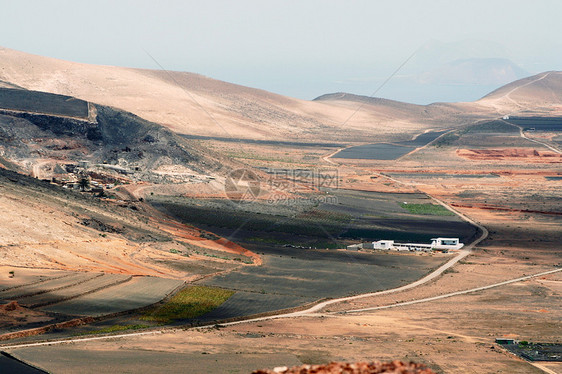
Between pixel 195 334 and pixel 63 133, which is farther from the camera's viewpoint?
pixel 63 133

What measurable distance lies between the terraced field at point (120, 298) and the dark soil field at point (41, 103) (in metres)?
59.1

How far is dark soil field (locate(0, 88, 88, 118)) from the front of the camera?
330 feet

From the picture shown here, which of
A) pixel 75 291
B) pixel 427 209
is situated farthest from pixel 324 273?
pixel 427 209

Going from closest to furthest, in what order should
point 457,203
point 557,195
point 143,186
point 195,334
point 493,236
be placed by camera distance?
point 195,334 < point 493,236 < point 143,186 < point 457,203 < point 557,195

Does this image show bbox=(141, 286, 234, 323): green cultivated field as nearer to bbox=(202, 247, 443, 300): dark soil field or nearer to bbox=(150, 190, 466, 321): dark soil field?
bbox=(150, 190, 466, 321): dark soil field

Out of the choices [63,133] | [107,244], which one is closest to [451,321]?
[107,244]

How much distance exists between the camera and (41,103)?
104 metres

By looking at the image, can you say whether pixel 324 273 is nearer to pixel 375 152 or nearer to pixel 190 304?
pixel 190 304

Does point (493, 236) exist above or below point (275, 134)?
below

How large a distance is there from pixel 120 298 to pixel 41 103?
2677 inches

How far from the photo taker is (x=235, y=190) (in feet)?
300

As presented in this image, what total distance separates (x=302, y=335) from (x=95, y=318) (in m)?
10.9

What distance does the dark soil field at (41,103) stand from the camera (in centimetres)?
10062

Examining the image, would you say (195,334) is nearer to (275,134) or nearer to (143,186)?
(143,186)
